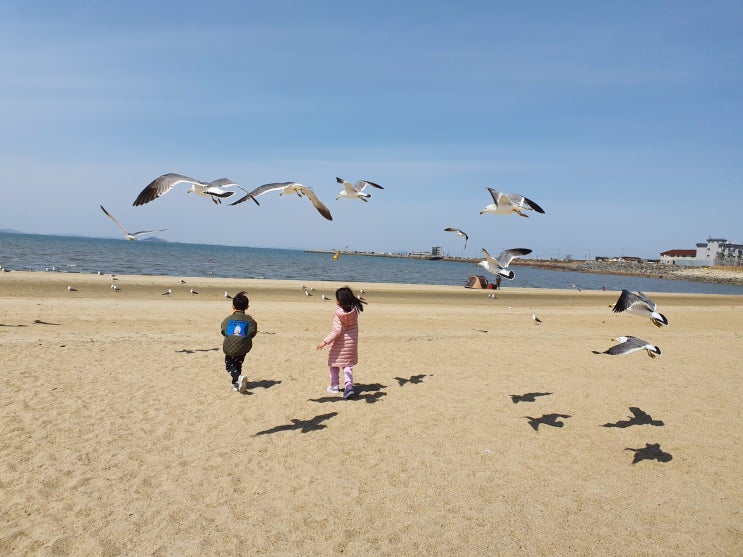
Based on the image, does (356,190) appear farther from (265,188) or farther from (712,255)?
(712,255)

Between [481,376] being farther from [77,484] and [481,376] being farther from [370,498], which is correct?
[77,484]

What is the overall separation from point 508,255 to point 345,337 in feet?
13.6

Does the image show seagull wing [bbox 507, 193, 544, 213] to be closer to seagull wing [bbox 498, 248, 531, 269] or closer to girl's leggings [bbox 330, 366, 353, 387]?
seagull wing [bbox 498, 248, 531, 269]

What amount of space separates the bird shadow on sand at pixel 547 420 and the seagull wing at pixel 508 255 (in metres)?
3.10

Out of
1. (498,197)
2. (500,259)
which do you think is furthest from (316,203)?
(500,259)

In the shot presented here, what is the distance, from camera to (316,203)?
8.40 metres

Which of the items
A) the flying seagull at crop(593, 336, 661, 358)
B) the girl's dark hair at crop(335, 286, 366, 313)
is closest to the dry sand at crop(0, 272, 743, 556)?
the flying seagull at crop(593, 336, 661, 358)

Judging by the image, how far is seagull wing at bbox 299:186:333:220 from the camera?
788cm

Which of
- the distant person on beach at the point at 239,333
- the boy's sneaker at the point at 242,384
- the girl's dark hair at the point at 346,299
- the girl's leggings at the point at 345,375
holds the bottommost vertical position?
the boy's sneaker at the point at 242,384

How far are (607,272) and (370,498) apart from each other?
120 metres

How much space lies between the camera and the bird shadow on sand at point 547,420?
273 inches

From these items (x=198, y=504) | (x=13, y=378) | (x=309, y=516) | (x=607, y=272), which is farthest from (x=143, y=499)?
(x=607, y=272)

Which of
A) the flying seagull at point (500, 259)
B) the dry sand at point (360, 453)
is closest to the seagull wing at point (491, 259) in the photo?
the flying seagull at point (500, 259)

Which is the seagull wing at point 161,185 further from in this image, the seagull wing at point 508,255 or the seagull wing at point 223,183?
the seagull wing at point 508,255
